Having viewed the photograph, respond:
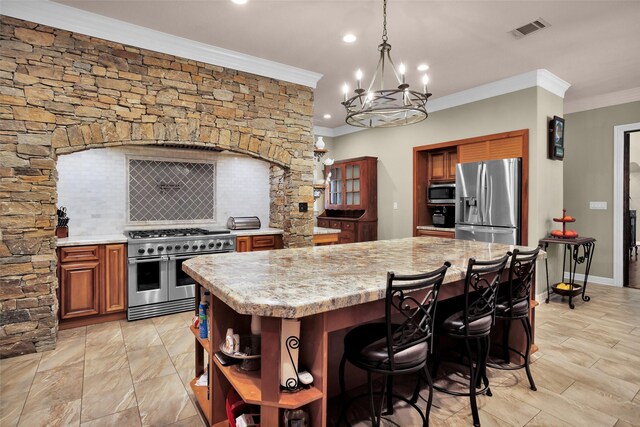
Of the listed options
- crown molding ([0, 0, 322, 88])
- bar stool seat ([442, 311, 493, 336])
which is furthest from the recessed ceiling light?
bar stool seat ([442, 311, 493, 336])

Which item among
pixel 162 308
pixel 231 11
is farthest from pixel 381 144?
pixel 162 308

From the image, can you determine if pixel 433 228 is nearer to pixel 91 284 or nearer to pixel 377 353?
pixel 377 353

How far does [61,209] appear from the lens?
376 centimetres

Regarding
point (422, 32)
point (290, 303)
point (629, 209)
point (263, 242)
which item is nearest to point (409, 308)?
point (290, 303)

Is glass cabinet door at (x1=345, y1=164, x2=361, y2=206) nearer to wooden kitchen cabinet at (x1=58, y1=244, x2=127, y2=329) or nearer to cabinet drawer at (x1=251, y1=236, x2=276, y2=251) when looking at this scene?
cabinet drawer at (x1=251, y1=236, x2=276, y2=251)

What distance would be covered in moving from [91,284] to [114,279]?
20 centimetres

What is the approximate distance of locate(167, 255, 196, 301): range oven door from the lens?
3.83 metres

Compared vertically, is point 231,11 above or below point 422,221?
above

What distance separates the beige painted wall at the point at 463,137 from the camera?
4.30 m

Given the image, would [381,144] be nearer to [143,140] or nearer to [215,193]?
[215,193]

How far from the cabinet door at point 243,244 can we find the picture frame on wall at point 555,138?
399 centimetres

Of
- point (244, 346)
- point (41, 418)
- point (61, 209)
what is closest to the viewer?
point (244, 346)

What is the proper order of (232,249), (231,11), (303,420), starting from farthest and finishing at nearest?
1. (232,249)
2. (231,11)
3. (303,420)

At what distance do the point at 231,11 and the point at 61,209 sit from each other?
2.76 m
